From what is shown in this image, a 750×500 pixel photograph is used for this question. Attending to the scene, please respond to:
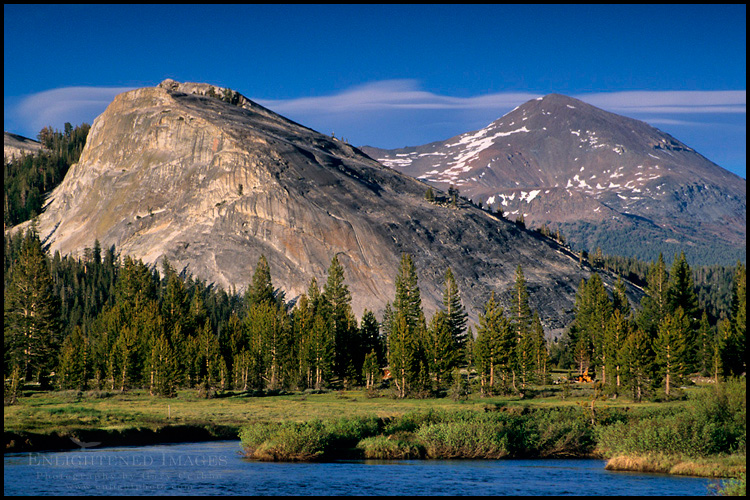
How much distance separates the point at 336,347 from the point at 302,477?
7103 centimetres

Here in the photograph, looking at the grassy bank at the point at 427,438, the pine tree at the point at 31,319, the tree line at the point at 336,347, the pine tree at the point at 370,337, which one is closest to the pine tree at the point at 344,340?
the tree line at the point at 336,347

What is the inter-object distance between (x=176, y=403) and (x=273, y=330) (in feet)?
86.2

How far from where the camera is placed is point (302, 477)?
44625 millimetres

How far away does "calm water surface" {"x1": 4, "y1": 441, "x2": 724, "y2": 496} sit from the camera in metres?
39.8

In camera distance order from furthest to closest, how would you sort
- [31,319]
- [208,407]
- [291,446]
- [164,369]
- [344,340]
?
1. [344,340]
2. [31,319]
3. [164,369]
4. [208,407]
5. [291,446]

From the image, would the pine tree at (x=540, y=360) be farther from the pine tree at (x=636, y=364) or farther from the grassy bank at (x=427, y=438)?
the grassy bank at (x=427, y=438)

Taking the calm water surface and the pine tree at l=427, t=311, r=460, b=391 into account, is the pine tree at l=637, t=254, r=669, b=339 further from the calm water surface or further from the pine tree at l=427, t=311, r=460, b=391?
Answer: the calm water surface

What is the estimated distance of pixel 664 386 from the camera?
3615 inches

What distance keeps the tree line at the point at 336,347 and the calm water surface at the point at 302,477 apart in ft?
129

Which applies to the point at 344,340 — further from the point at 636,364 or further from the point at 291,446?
the point at 291,446

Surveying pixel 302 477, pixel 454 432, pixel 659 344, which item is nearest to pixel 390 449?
pixel 454 432

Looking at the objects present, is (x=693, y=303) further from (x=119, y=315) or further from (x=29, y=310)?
(x=29, y=310)

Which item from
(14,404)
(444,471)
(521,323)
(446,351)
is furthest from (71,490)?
(521,323)

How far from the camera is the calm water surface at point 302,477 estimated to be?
39750mm
